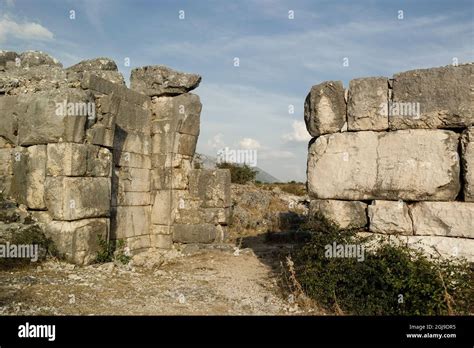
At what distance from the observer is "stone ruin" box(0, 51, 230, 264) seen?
7.84m

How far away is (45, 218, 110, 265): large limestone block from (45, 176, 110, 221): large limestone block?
0.42ft

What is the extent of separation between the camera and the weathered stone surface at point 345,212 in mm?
5961

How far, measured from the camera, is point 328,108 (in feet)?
20.3

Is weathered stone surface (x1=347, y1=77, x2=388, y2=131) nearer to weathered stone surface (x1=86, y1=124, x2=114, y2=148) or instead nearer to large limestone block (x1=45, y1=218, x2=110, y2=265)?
weathered stone surface (x1=86, y1=124, x2=114, y2=148)

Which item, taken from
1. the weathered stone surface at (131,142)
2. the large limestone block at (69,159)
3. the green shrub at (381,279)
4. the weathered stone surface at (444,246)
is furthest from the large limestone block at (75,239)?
the weathered stone surface at (444,246)

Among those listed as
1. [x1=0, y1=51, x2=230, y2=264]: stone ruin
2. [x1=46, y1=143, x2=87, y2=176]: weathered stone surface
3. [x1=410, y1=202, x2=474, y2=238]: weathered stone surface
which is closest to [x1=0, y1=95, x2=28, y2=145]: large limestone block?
[x1=0, y1=51, x2=230, y2=264]: stone ruin

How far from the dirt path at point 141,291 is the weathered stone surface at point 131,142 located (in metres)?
3.01

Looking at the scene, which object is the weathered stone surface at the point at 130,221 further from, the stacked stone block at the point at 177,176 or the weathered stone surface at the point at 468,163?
the weathered stone surface at the point at 468,163

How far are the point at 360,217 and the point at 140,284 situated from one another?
3.63 metres

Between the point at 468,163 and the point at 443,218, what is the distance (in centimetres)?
73

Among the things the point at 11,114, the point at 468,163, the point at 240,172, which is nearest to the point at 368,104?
the point at 468,163

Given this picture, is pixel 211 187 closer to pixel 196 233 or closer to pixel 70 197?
pixel 196 233
